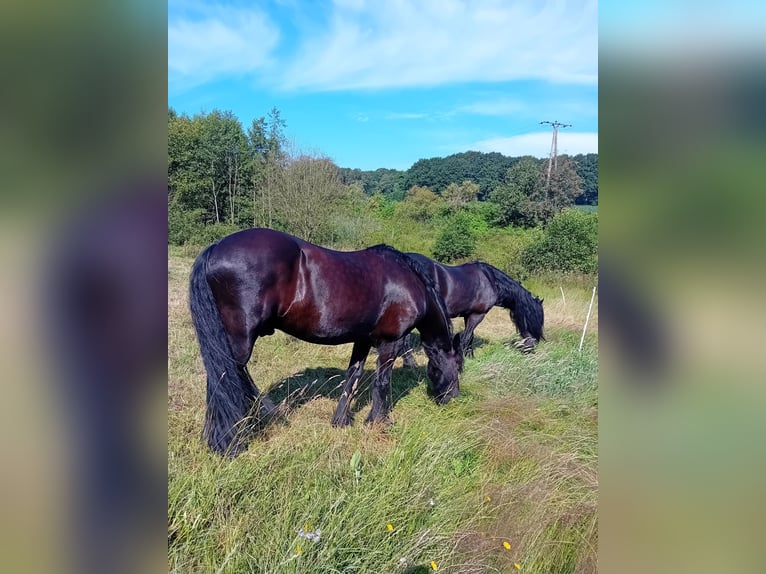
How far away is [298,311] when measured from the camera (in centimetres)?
374

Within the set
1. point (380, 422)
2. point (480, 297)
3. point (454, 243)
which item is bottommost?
point (380, 422)

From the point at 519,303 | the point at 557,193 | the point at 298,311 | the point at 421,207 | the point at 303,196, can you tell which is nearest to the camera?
the point at 298,311

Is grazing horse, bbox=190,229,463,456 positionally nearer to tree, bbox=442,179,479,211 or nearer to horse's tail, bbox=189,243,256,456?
horse's tail, bbox=189,243,256,456

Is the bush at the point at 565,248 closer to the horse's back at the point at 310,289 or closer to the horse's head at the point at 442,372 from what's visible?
the horse's head at the point at 442,372

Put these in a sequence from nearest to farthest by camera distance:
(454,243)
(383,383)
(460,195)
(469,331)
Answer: (383,383) → (469,331) → (454,243) → (460,195)

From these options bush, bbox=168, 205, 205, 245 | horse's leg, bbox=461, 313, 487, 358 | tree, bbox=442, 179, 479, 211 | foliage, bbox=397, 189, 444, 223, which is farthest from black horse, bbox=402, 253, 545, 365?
tree, bbox=442, 179, 479, 211

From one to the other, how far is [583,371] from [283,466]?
4177 millimetres

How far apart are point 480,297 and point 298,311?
168 inches

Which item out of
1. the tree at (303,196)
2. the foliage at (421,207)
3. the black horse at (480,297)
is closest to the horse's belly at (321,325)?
the black horse at (480,297)

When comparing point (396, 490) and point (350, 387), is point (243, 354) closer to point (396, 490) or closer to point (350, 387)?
point (350, 387)

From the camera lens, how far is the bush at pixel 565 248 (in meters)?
15.7

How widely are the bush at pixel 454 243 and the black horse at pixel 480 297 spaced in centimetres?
1277

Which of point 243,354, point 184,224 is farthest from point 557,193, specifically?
point 243,354
